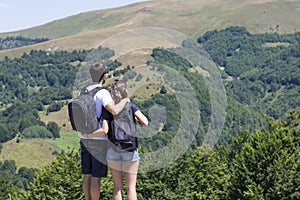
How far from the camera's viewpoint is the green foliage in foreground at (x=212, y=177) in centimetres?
4334

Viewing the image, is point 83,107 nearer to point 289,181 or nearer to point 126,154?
point 126,154

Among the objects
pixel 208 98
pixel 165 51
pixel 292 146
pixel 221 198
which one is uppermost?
pixel 165 51

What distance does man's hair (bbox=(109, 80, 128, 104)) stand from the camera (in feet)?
30.5

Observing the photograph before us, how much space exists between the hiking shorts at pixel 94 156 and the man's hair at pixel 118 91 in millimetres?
811

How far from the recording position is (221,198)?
48500 mm

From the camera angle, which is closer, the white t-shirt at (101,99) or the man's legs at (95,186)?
the white t-shirt at (101,99)

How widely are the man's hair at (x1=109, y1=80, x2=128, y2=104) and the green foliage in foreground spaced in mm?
31285

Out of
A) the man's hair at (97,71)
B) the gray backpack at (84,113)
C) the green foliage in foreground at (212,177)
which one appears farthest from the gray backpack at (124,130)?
the green foliage in foreground at (212,177)

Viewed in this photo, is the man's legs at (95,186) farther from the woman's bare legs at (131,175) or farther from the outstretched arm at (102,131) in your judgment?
the outstretched arm at (102,131)

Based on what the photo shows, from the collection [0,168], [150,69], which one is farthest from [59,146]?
[150,69]

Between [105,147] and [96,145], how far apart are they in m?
0.16

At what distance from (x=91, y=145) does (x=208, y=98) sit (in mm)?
2199

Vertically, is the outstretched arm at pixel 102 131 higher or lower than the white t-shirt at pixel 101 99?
lower

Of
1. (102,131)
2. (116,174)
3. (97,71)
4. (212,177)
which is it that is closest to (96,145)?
(102,131)
